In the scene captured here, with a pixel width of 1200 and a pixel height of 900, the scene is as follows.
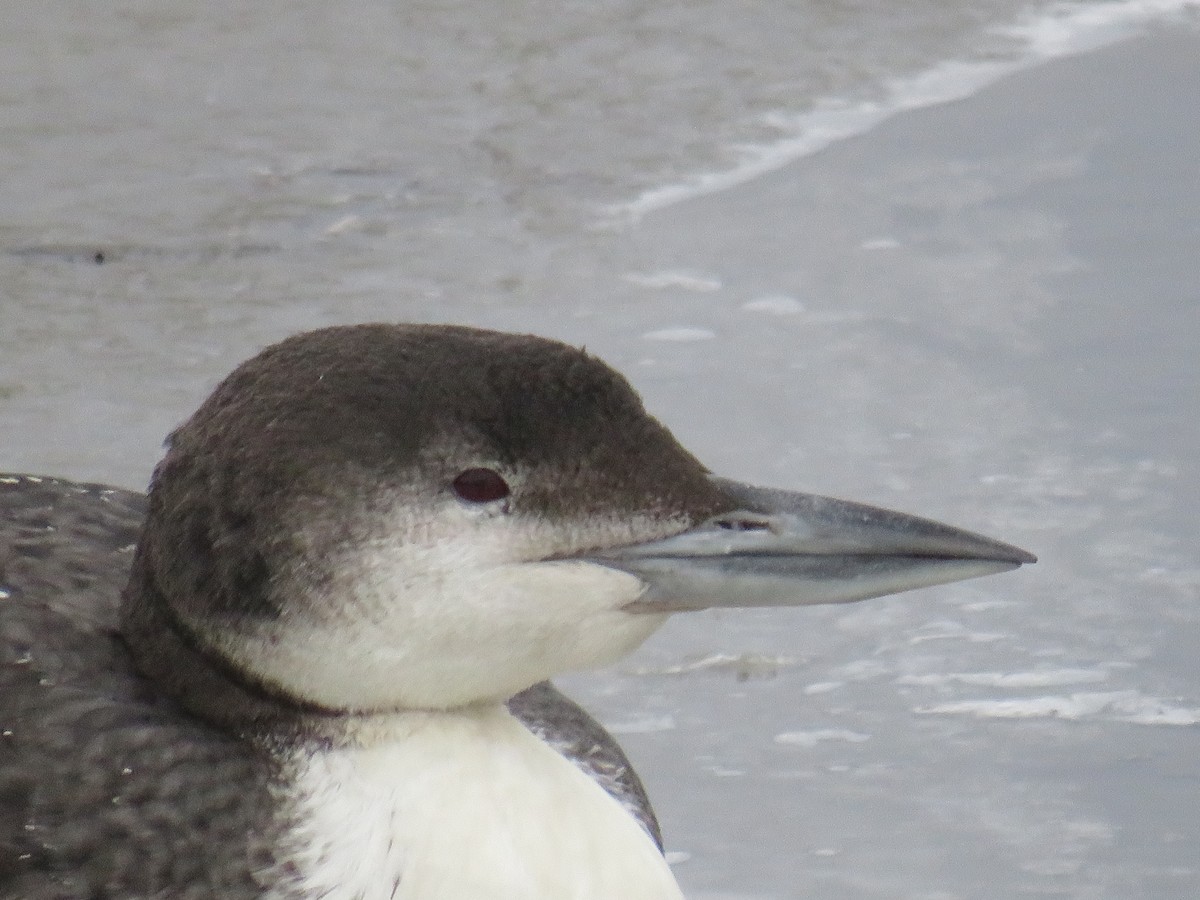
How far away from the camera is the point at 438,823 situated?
2061 millimetres

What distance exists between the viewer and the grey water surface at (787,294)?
3.28 m

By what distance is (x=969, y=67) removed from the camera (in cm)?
399

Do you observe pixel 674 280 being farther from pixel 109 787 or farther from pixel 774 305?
pixel 109 787

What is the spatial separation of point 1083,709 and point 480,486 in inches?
62.2

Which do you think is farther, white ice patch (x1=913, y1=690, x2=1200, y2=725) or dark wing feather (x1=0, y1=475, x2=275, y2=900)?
white ice patch (x1=913, y1=690, x2=1200, y2=725)

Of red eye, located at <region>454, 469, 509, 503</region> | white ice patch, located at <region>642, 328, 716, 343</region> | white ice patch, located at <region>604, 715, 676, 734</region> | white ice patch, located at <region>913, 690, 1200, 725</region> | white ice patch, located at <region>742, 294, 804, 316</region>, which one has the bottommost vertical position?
white ice patch, located at <region>604, 715, 676, 734</region>

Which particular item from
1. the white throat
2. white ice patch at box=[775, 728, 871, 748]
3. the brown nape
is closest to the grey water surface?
white ice patch at box=[775, 728, 871, 748]

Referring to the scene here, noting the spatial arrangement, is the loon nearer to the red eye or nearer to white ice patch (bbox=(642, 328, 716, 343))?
the red eye

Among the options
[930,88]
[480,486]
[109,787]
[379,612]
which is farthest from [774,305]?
[109,787]

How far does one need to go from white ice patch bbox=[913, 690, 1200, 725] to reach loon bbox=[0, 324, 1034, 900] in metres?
1.24

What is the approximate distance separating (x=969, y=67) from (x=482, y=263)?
101 centimetres

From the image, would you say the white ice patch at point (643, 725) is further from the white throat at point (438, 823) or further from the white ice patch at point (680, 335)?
the white throat at point (438, 823)

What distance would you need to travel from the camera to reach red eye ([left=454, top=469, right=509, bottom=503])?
2.04 m

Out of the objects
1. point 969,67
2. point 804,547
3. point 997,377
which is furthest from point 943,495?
point 804,547
